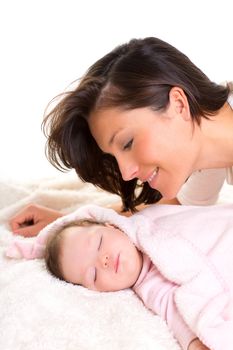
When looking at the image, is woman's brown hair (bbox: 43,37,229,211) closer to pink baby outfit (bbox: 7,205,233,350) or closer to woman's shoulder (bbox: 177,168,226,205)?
pink baby outfit (bbox: 7,205,233,350)

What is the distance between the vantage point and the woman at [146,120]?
4.60 ft

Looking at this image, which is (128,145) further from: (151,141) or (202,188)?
(202,188)

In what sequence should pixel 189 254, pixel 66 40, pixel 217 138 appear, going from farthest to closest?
pixel 66 40 < pixel 217 138 < pixel 189 254

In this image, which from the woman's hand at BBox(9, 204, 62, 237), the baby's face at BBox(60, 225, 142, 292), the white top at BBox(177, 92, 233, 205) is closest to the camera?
the baby's face at BBox(60, 225, 142, 292)

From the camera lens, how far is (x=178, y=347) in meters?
1.18

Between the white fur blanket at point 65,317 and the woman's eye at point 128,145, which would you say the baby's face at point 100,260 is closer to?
the white fur blanket at point 65,317

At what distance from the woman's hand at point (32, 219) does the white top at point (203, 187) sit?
46 cm

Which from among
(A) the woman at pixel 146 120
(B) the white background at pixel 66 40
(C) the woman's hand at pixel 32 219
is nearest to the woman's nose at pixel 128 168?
(A) the woman at pixel 146 120

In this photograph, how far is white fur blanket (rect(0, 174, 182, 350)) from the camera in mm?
1118

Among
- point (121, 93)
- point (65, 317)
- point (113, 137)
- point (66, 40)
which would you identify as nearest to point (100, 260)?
point (65, 317)

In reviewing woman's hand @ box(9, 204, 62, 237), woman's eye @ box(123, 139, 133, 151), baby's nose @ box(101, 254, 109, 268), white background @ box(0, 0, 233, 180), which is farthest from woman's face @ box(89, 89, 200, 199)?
white background @ box(0, 0, 233, 180)

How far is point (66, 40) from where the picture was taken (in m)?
2.50

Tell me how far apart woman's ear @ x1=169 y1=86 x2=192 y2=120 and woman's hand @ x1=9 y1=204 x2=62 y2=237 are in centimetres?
62

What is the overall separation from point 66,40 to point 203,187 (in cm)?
105
